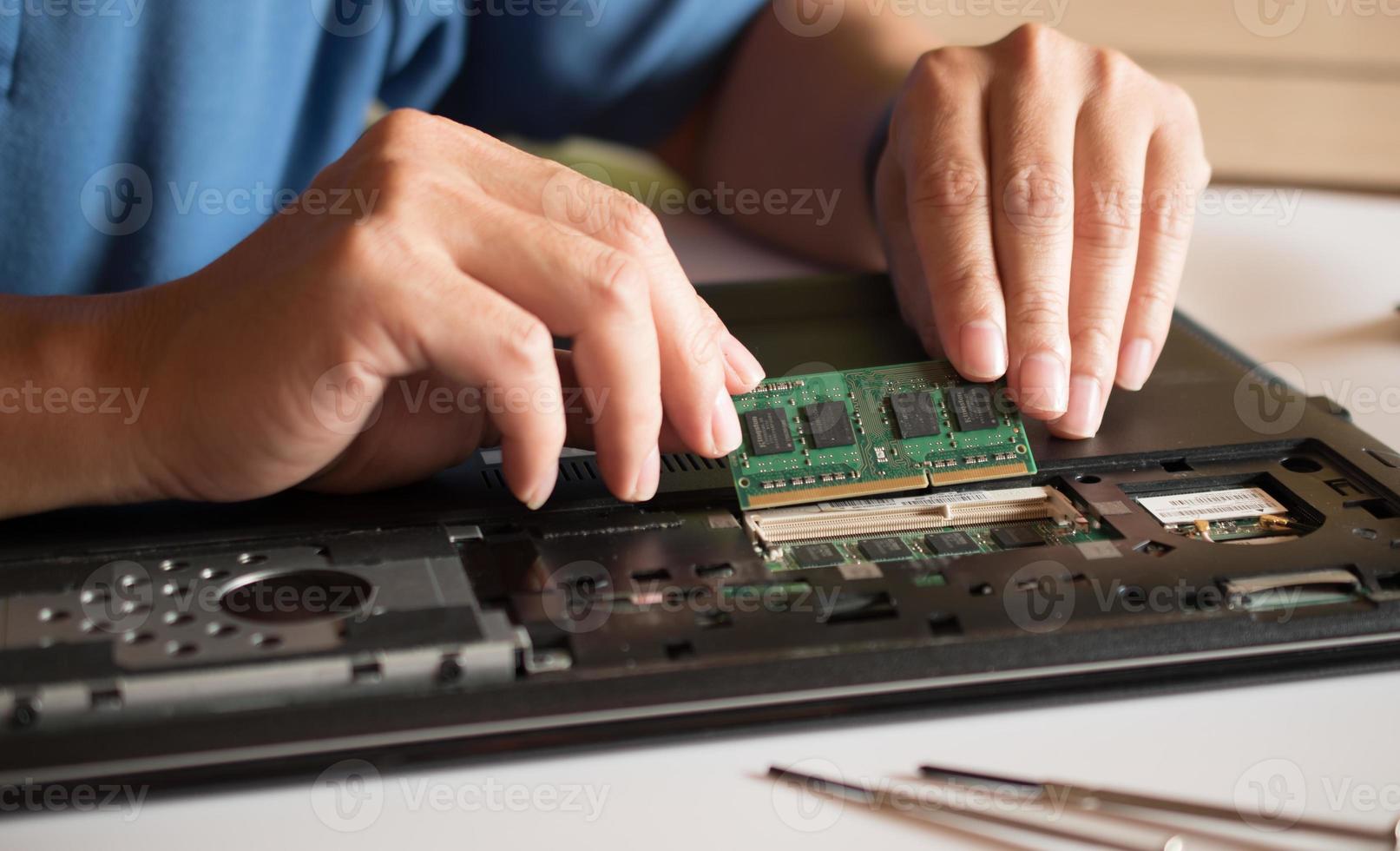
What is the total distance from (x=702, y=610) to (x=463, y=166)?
405mm

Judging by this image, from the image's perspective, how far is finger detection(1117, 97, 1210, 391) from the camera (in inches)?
46.9

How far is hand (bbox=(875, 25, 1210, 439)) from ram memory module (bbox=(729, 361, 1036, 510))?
0.05 m

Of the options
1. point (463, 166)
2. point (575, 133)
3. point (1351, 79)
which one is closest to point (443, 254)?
point (463, 166)

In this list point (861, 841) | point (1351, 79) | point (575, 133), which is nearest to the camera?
point (861, 841)

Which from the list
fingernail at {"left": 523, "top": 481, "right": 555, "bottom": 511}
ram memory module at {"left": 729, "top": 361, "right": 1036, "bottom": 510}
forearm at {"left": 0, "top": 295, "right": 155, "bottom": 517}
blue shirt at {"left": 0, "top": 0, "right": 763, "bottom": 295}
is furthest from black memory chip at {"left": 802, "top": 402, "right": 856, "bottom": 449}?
blue shirt at {"left": 0, "top": 0, "right": 763, "bottom": 295}

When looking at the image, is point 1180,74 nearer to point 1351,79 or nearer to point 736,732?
point 1351,79

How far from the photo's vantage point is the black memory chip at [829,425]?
3.28 feet

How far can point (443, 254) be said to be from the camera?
0.87 meters

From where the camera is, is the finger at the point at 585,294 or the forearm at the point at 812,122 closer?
the finger at the point at 585,294

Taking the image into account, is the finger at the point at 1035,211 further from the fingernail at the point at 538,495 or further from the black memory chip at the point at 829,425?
the fingernail at the point at 538,495

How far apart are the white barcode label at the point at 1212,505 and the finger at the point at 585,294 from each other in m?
0.41

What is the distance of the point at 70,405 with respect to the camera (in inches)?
37.2

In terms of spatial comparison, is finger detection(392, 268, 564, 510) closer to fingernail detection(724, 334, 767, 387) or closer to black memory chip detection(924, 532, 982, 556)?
fingernail detection(724, 334, 767, 387)

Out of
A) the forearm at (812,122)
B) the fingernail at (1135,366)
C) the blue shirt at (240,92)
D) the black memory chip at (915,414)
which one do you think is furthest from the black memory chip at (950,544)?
the blue shirt at (240,92)
